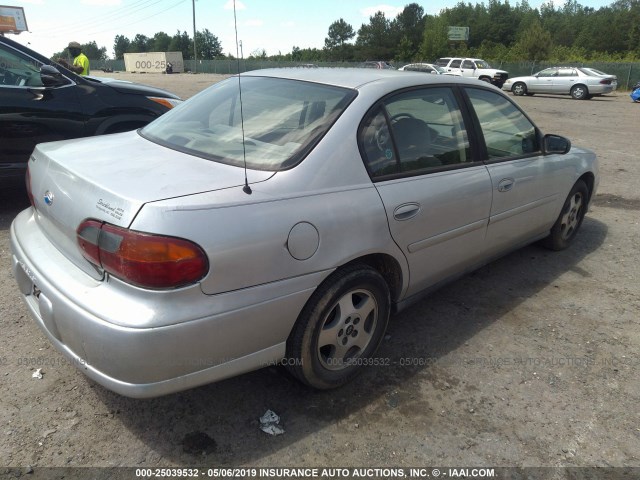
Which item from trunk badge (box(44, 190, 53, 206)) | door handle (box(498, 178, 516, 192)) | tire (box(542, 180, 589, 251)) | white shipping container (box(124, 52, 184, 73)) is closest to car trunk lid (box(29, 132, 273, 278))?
trunk badge (box(44, 190, 53, 206))

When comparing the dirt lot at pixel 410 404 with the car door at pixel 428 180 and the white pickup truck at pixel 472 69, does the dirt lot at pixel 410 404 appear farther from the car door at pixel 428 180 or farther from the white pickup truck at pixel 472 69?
the white pickup truck at pixel 472 69

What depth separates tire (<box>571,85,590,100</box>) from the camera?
23.9 meters

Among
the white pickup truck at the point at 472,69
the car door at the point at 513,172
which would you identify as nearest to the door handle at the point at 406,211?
the car door at the point at 513,172

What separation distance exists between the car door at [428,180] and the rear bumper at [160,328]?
720mm

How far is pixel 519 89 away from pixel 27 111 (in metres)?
26.2

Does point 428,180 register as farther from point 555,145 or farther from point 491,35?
point 491,35

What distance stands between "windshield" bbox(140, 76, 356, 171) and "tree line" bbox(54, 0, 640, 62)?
52.4 meters

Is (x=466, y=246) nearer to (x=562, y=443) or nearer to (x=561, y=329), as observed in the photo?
(x=561, y=329)

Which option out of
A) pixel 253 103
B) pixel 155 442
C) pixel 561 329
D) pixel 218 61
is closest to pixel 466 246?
pixel 561 329

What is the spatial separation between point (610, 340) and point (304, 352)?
213 centimetres

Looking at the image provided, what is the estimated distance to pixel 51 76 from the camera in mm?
4676

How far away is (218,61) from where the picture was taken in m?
64.0

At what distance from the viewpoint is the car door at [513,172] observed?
330 cm

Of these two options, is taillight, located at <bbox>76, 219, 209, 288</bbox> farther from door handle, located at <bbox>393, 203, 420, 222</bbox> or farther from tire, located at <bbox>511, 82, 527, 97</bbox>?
tire, located at <bbox>511, 82, 527, 97</bbox>
